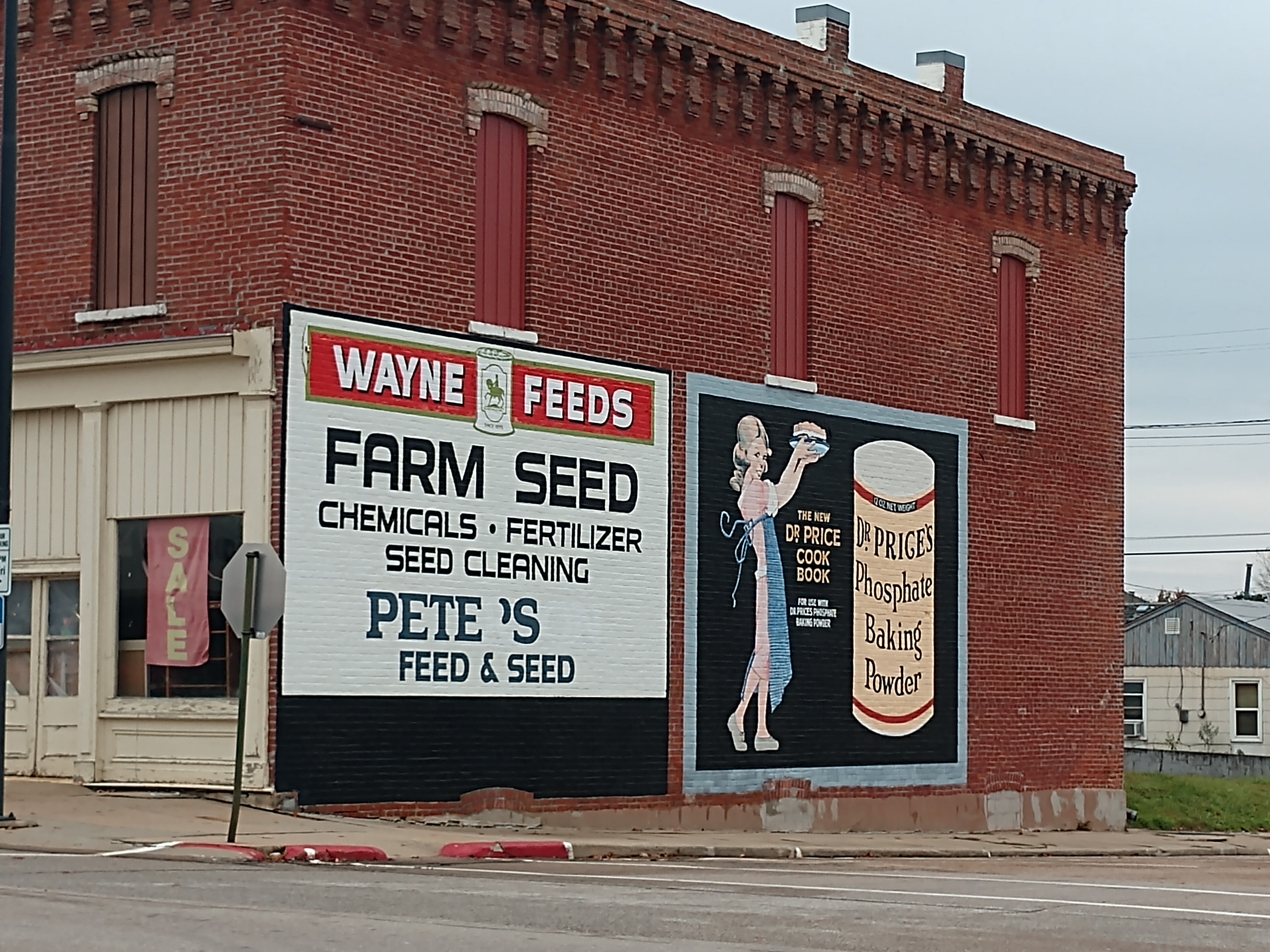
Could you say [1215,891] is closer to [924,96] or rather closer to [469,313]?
[469,313]

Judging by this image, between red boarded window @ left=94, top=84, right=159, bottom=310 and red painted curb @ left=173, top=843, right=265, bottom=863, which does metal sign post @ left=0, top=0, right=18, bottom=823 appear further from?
red boarded window @ left=94, top=84, right=159, bottom=310

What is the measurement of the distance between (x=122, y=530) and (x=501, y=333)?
15.8ft

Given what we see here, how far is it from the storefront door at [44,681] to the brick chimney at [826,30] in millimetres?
12880

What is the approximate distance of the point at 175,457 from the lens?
22.1 m

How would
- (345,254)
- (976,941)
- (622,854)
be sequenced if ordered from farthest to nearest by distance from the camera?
(345,254) < (622,854) < (976,941)

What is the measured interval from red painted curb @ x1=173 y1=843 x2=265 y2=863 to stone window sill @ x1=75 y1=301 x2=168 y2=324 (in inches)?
269

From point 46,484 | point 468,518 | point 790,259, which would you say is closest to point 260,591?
point 468,518

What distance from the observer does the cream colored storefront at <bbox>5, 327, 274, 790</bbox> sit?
21500 millimetres

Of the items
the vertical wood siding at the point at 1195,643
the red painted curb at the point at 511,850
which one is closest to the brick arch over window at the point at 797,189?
the red painted curb at the point at 511,850

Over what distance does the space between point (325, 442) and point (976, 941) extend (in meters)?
11.1

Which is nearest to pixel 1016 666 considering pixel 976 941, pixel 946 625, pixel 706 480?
pixel 946 625

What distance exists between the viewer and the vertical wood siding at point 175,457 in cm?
2173

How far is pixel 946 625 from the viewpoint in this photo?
30.3m

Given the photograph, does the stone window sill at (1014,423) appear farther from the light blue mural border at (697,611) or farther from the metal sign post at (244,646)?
the metal sign post at (244,646)
